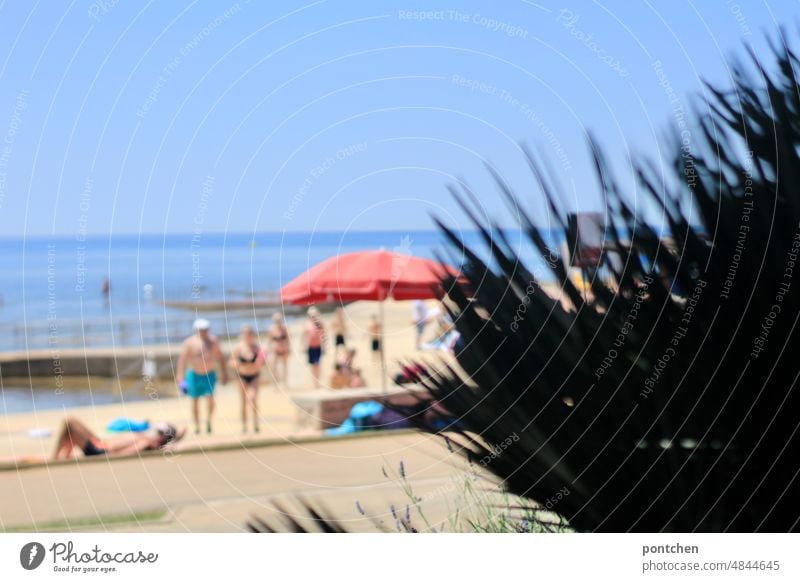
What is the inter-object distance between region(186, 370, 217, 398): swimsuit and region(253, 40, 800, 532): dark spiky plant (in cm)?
918

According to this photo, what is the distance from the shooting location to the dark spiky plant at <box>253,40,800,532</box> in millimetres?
3703

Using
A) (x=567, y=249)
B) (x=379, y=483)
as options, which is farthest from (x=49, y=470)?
(x=567, y=249)

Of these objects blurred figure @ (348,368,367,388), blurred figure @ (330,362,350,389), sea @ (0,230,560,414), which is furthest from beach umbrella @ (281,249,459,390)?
blurred figure @ (330,362,350,389)

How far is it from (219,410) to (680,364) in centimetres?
1445

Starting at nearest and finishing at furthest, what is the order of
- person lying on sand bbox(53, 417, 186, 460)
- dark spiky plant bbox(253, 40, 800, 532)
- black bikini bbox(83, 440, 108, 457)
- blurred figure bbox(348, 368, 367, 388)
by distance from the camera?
dark spiky plant bbox(253, 40, 800, 532), person lying on sand bbox(53, 417, 186, 460), black bikini bbox(83, 440, 108, 457), blurred figure bbox(348, 368, 367, 388)

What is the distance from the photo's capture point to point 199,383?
1311 cm

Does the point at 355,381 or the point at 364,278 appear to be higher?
the point at 364,278

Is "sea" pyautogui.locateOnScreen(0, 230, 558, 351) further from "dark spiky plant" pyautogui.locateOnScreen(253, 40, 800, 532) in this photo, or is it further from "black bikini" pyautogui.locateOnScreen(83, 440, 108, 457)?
"dark spiky plant" pyautogui.locateOnScreen(253, 40, 800, 532)

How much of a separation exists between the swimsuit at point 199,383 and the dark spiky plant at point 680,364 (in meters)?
9.18

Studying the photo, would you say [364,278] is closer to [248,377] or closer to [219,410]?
[248,377]

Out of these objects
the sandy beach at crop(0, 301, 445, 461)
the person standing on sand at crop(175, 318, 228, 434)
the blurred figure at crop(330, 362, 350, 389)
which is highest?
the person standing on sand at crop(175, 318, 228, 434)

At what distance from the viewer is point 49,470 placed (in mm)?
10953

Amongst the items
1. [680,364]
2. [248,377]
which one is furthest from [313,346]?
[680,364]

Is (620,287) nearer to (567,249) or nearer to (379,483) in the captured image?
(567,249)
